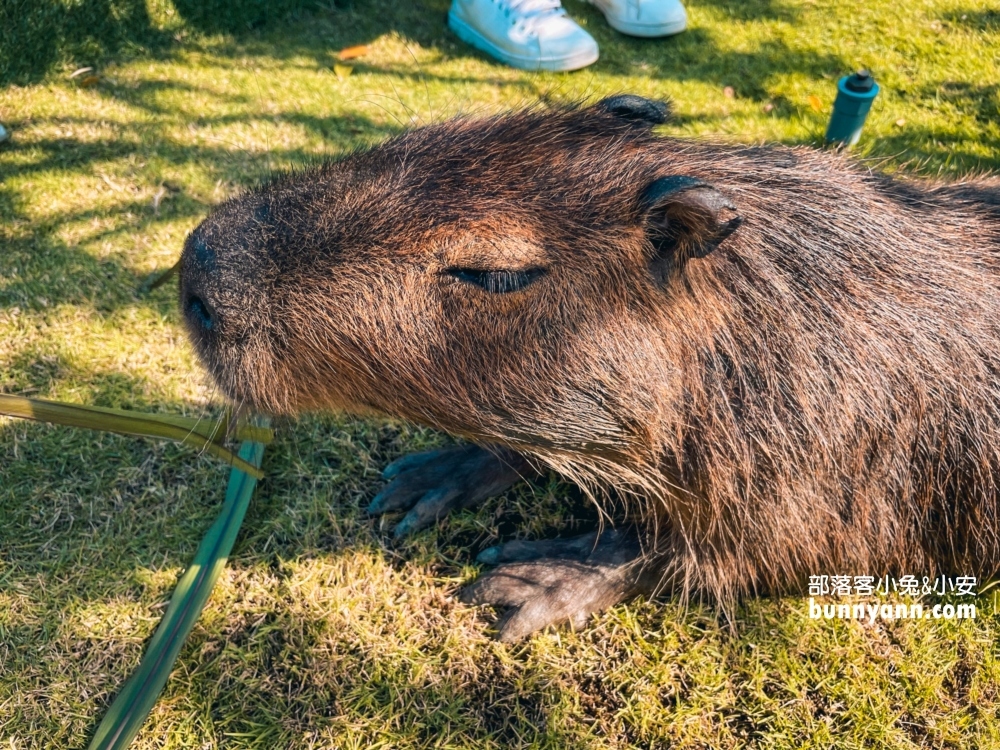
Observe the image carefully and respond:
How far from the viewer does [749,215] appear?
2.09 metres

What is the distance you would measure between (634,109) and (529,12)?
3237 millimetres

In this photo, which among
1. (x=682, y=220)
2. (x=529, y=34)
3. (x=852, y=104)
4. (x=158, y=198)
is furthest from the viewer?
(x=529, y=34)

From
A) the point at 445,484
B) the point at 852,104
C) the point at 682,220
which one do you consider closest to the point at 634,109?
the point at 682,220

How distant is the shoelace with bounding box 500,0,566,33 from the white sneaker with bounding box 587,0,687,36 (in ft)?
1.71

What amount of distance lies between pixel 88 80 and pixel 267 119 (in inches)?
44.3

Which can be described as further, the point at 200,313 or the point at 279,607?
the point at 279,607

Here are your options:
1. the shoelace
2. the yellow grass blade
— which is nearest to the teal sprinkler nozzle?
the shoelace

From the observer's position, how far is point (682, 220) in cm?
190

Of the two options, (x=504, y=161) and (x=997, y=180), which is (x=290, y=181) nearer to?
(x=504, y=161)

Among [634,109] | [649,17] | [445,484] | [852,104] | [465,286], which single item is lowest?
[445,484]

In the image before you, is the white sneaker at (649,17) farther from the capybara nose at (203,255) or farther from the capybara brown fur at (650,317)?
the capybara nose at (203,255)

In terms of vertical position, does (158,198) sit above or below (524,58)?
below

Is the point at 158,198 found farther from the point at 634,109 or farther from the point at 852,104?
the point at 852,104

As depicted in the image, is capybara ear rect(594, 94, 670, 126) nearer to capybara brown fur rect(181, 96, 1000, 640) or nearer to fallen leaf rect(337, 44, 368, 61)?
capybara brown fur rect(181, 96, 1000, 640)
